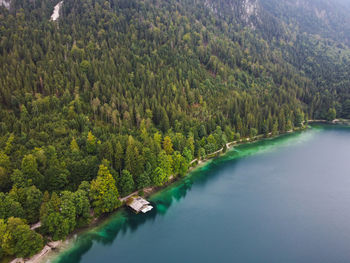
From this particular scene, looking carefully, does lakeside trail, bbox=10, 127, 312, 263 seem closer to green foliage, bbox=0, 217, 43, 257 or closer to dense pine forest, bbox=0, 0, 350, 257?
dense pine forest, bbox=0, 0, 350, 257

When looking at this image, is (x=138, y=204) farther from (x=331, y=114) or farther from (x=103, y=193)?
(x=331, y=114)

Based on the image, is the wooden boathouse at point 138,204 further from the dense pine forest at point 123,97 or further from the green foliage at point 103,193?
the green foliage at point 103,193

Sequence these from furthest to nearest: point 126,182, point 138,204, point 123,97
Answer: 1. point 123,97
2. point 126,182
3. point 138,204

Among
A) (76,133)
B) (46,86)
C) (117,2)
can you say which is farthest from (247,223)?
(117,2)

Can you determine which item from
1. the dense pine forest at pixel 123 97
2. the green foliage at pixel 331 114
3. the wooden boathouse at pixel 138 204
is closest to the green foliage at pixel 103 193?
the dense pine forest at pixel 123 97

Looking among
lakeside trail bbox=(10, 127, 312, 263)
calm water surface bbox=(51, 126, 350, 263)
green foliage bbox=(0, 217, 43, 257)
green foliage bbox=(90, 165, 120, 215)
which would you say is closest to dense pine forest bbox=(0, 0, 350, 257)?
green foliage bbox=(0, 217, 43, 257)

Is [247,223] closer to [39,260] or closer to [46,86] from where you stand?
[39,260]

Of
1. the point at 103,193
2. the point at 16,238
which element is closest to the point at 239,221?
the point at 103,193
